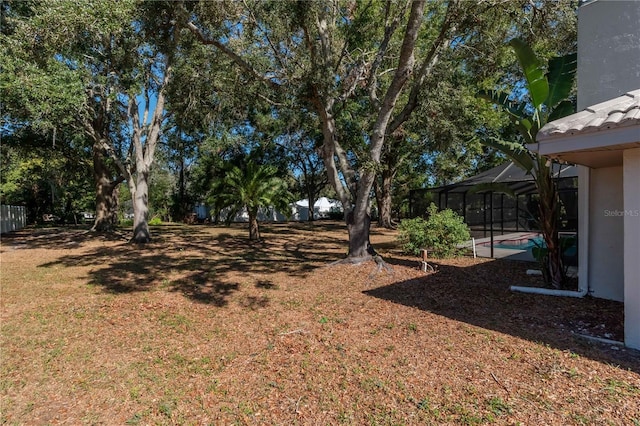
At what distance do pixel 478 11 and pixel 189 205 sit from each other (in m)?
30.0

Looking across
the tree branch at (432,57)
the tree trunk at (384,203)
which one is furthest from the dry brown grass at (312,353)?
the tree trunk at (384,203)

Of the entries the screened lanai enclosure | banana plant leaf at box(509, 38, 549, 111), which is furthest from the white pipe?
banana plant leaf at box(509, 38, 549, 111)

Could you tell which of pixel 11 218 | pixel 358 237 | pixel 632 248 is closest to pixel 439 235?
pixel 358 237

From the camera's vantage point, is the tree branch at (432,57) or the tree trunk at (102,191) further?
the tree trunk at (102,191)

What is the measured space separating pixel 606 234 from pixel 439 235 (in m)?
4.55

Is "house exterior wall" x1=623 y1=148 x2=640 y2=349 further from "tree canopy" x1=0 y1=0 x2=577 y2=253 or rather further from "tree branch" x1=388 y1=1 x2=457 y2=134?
"tree branch" x1=388 y1=1 x2=457 y2=134

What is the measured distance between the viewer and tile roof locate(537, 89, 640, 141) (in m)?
3.77

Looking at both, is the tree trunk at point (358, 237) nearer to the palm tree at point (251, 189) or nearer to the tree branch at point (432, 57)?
the tree branch at point (432, 57)

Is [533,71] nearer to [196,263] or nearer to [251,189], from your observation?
[196,263]

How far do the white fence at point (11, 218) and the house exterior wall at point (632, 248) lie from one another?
25963 mm

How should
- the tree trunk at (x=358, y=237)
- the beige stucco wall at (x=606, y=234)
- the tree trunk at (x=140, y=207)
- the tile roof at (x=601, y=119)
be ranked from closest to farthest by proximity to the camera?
the tile roof at (x=601, y=119), the beige stucco wall at (x=606, y=234), the tree trunk at (x=358, y=237), the tree trunk at (x=140, y=207)

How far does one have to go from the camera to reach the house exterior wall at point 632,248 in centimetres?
404

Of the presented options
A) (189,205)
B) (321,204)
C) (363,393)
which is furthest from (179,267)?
(321,204)

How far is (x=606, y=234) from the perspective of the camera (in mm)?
5750
